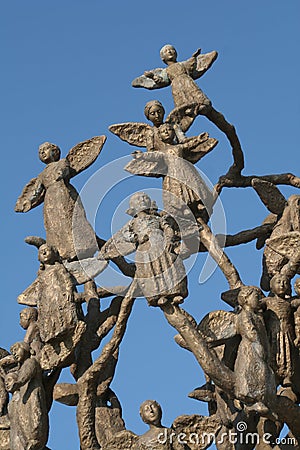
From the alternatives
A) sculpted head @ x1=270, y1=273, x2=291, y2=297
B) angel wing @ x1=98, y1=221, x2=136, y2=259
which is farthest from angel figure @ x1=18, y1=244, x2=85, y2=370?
sculpted head @ x1=270, y1=273, x2=291, y2=297

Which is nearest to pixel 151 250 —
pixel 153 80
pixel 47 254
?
pixel 47 254

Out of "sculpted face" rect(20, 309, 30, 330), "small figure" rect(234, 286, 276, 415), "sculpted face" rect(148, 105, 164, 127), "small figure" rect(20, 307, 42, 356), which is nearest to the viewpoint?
"small figure" rect(234, 286, 276, 415)

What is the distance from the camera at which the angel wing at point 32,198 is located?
2600 cm

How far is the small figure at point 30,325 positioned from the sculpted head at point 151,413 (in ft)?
7.10

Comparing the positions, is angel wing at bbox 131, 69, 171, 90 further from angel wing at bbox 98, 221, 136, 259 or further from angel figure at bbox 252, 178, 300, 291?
angel wing at bbox 98, 221, 136, 259

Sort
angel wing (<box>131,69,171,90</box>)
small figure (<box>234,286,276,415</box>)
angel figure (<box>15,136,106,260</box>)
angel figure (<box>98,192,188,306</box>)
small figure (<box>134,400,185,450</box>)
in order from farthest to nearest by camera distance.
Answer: angel wing (<box>131,69,171,90</box>) < angel figure (<box>15,136,106,260</box>) < angel figure (<box>98,192,188,306</box>) < small figure (<box>134,400,185,450</box>) < small figure (<box>234,286,276,415</box>)

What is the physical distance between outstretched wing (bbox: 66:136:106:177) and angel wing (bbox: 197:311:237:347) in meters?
3.67

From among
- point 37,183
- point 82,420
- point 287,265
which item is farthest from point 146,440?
point 37,183

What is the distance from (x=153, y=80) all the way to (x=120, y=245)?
3.71 meters

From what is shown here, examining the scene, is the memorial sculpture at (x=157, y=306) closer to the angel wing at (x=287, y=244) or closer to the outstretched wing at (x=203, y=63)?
the angel wing at (x=287, y=244)

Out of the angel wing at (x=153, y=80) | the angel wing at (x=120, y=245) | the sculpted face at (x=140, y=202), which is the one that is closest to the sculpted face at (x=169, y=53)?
the angel wing at (x=153, y=80)

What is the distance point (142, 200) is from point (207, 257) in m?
1.54

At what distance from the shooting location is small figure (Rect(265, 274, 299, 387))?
23672 mm

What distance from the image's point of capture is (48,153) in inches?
1026
